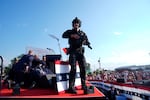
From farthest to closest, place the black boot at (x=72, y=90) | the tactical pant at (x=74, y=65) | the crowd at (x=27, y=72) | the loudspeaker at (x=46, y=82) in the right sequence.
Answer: the crowd at (x=27, y=72) → the loudspeaker at (x=46, y=82) → the tactical pant at (x=74, y=65) → the black boot at (x=72, y=90)

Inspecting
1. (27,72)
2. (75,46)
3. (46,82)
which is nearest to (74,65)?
(75,46)

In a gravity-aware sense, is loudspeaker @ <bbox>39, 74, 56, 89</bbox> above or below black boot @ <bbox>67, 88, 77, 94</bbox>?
above

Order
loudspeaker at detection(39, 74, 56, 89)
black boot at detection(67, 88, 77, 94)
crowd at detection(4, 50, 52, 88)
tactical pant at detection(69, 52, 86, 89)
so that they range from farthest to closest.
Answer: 1. crowd at detection(4, 50, 52, 88)
2. loudspeaker at detection(39, 74, 56, 89)
3. tactical pant at detection(69, 52, 86, 89)
4. black boot at detection(67, 88, 77, 94)

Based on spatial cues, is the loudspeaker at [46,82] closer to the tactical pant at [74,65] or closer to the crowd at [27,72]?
the crowd at [27,72]

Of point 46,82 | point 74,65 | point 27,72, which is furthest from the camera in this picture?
point 27,72

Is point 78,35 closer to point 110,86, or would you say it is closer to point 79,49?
point 79,49

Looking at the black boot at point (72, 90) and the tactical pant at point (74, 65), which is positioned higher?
the tactical pant at point (74, 65)

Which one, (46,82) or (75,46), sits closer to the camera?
(75,46)

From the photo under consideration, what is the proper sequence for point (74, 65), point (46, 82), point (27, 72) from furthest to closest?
point (27, 72)
point (46, 82)
point (74, 65)

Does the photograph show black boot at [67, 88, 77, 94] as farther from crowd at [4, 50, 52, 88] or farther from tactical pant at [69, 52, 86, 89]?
crowd at [4, 50, 52, 88]

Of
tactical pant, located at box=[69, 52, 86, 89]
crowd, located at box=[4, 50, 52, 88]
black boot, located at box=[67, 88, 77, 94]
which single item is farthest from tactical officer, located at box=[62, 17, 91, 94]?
crowd, located at box=[4, 50, 52, 88]

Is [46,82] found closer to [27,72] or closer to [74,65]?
[27,72]

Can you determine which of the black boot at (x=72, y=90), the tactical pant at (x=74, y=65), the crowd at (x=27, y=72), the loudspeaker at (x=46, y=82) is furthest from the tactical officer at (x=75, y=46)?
the crowd at (x=27, y=72)

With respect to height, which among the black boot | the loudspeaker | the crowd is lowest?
the black boot
